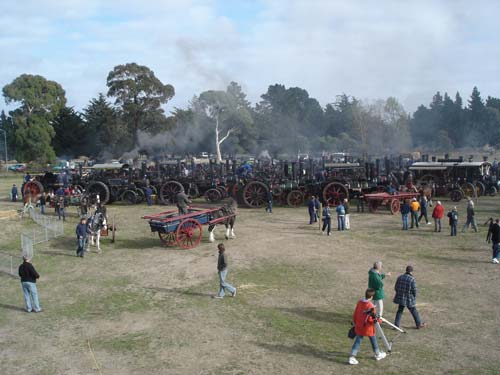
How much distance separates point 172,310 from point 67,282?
3.41 meters

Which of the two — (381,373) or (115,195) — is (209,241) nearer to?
(381,373)

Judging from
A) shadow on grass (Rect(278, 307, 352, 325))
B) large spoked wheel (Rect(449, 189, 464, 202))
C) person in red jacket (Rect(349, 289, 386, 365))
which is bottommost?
shadow on grass (Rect(278, 307, 352, 325))

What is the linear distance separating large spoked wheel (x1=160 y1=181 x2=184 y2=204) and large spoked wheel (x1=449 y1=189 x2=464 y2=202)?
12.9 m

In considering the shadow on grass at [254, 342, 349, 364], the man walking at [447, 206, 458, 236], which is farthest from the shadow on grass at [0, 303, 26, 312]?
the man walking at [447, 206, 458, 236]

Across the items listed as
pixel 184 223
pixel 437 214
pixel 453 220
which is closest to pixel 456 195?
pixel 437 214

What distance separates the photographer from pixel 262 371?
21.8 ft

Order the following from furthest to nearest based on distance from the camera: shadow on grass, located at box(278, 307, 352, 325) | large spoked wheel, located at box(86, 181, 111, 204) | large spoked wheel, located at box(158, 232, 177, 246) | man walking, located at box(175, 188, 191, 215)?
large spoked wheel, located at box(86, 181, 111, 204) < man walking, located at box(175, 188, 191, 215) < large spoked wheel, located at box(158, 232, 177, 246) < shadow on grass, located at box(278, 307, 352, 325)

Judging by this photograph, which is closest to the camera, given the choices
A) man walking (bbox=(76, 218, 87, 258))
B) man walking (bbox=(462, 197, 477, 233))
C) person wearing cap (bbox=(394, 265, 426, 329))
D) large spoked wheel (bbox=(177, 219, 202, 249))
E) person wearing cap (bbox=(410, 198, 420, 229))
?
person wearing cap (bbox=(394, 265, 426, 329))

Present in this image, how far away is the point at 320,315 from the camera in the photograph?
28.7ft

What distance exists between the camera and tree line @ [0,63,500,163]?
48.4 m

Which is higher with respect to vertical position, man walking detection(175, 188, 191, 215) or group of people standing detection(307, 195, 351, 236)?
man walking detection(175, 188, 191, 215)

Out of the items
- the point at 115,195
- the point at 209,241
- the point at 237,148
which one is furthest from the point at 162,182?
the point at 237,148

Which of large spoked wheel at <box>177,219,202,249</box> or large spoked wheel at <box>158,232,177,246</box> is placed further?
large spoked wheel at <box>158,232,177,246</box>

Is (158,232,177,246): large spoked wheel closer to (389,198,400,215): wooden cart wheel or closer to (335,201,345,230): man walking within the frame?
(335,201,345,230): man walking
